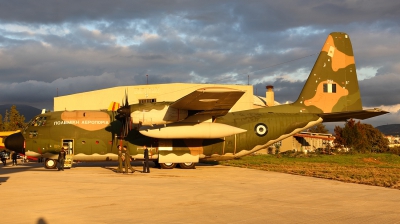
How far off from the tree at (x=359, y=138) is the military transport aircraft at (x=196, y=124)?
82.2 ft

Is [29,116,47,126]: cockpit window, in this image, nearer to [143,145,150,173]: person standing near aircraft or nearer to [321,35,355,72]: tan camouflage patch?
[143,145,150,173]: person standing near aircraft

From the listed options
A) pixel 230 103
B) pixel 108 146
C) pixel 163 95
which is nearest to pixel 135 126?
pixel 108 146

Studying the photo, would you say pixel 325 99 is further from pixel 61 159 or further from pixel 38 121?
pixel 38 121

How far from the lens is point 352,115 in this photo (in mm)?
24672

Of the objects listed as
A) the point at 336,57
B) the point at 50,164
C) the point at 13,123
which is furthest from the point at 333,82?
the point at 13,123

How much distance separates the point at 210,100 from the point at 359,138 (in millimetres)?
49190

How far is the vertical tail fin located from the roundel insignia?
331cm

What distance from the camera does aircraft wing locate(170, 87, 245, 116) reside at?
1969 centimetres

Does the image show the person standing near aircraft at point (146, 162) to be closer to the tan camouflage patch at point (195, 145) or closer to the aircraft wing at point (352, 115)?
the tan camouflage patch at point (195, 145)

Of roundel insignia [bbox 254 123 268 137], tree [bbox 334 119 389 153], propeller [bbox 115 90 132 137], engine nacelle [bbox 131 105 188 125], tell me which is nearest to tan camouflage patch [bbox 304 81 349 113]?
roundel insignia [bbox 254 123 268 137]

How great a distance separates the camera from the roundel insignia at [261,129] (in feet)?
82.3

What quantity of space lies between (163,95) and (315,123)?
29238 millimetres

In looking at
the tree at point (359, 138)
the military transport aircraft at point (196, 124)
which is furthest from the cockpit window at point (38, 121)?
the tree at point (359, 138)

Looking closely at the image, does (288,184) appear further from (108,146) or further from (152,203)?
(108,146)
